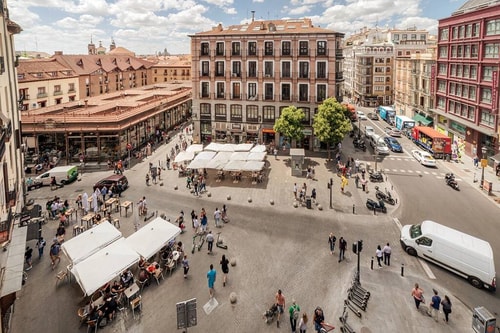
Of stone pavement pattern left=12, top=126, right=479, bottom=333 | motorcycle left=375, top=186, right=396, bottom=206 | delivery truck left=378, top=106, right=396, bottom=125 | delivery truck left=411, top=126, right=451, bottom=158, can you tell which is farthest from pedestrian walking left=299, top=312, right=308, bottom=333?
delivery truck left=378, top=106, right=396, bottom=125

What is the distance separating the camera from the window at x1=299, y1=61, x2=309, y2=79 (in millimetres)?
53375

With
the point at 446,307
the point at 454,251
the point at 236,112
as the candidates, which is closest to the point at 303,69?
the point at 236,112

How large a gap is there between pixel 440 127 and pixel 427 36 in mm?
59321

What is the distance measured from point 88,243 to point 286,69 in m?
40.4

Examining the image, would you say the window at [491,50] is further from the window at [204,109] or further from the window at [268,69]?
the window at [204,109]

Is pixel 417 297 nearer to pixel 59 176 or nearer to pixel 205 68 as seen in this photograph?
pixel 59 176

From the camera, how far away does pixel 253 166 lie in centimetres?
3956

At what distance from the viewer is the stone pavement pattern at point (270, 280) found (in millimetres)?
18188

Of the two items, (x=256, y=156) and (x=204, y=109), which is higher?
(x=204, y=109)

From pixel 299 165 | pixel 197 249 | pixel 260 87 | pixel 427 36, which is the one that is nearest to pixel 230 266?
pixel 197 249

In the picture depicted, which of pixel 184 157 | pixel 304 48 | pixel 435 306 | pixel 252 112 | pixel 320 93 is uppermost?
pixel 304 48

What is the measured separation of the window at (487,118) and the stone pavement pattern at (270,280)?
24.5 meters

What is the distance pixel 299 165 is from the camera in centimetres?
4262

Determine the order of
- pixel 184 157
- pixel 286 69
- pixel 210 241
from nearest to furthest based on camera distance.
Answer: pixel 210 241 → pixel 184 157 → pixel 286 69
